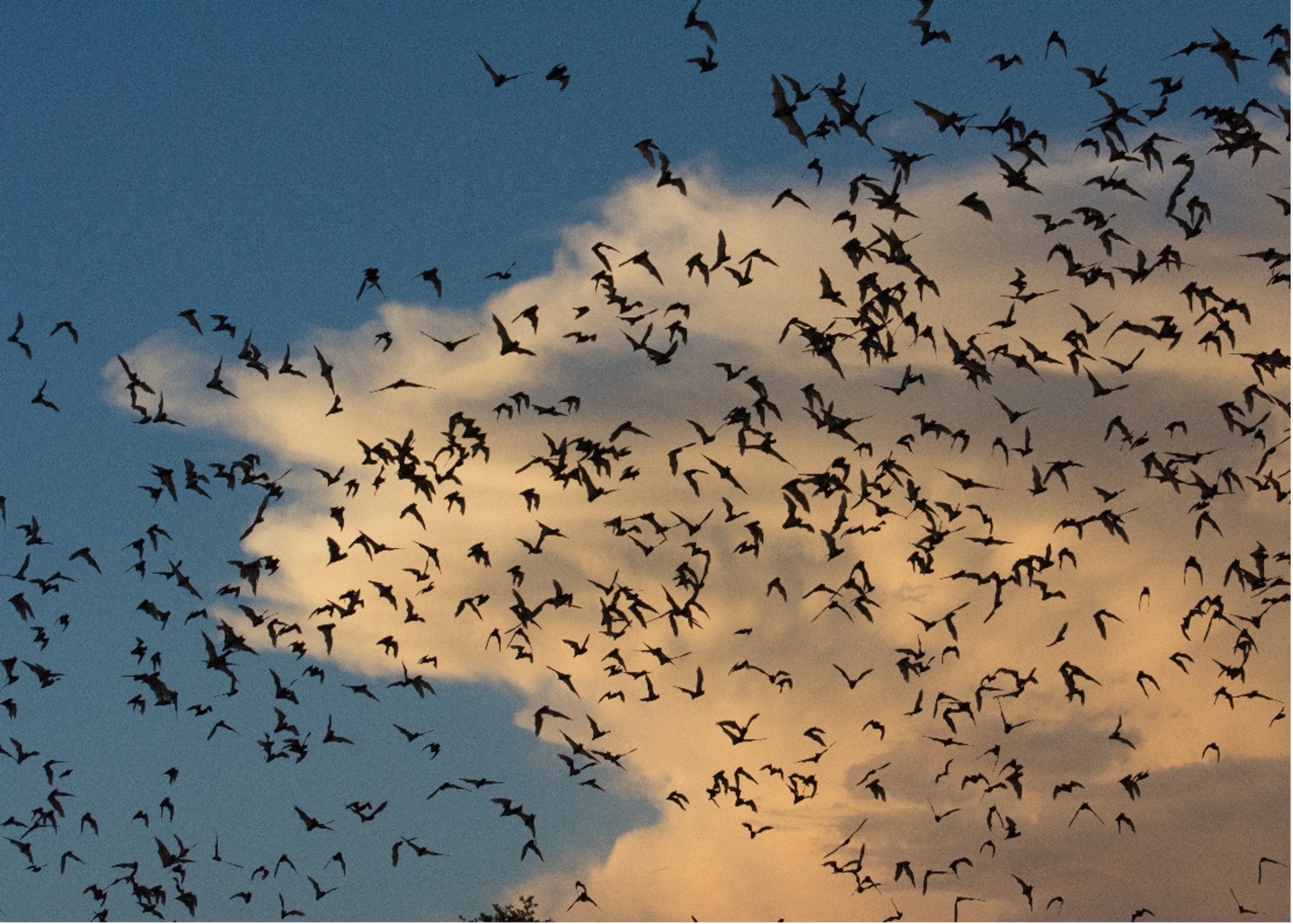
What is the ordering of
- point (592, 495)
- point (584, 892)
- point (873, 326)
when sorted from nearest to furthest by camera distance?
point (873, 326) → point (592, 495) → point (584, 892)

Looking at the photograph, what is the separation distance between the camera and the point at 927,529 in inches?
1604

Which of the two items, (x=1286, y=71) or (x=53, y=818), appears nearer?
(x=1286, y=71)

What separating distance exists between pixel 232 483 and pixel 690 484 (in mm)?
12830

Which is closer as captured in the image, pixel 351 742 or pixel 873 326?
pixel 873 326

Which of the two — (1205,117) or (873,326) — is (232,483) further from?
(1205,117)

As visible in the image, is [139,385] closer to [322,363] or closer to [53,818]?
[322,363]

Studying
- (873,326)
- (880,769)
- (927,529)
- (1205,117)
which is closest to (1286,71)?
(1205,117)

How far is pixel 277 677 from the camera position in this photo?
40.8 meters

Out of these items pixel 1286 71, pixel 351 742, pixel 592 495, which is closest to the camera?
pixel 1286 71

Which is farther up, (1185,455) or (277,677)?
(1185,455)

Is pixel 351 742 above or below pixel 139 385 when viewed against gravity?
below

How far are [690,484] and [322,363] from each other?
10279 millimetres

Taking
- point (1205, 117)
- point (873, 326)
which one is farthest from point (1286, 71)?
point (873, 326)

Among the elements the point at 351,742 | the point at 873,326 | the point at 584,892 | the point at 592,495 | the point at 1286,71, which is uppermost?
the point at 1286,71
